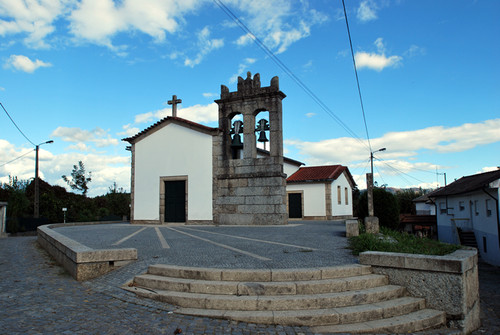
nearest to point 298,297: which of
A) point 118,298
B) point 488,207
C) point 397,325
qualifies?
point 397,325

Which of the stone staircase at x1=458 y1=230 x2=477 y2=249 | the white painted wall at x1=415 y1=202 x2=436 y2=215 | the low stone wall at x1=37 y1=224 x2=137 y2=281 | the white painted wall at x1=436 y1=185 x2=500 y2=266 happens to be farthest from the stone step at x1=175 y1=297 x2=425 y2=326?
the white painted wall at x1=415 y1=202 x2=436 y2=215

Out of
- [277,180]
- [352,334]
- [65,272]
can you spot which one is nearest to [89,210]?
[277,180]

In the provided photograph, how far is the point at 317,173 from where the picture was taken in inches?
1101

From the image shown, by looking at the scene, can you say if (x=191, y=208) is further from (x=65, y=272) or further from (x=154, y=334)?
(x=154, y=334)

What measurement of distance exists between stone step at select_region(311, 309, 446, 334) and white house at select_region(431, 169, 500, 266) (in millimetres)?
16025

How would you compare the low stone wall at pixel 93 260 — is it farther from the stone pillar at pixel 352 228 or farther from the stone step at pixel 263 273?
the stone pillar at pixel 352 228

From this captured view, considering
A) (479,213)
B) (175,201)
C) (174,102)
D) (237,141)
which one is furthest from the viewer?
(479,213)

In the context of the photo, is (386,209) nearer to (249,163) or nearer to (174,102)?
(249,163)

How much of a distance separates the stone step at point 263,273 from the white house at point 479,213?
1628 cm

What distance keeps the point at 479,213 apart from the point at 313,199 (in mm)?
10294

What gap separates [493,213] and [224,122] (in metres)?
14.7

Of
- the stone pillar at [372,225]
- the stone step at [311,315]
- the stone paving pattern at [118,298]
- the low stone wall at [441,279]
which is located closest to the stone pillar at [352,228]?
the stone pillar at [372,225]

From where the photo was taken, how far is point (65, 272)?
22.9 ft

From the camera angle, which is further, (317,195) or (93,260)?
(317,195)
